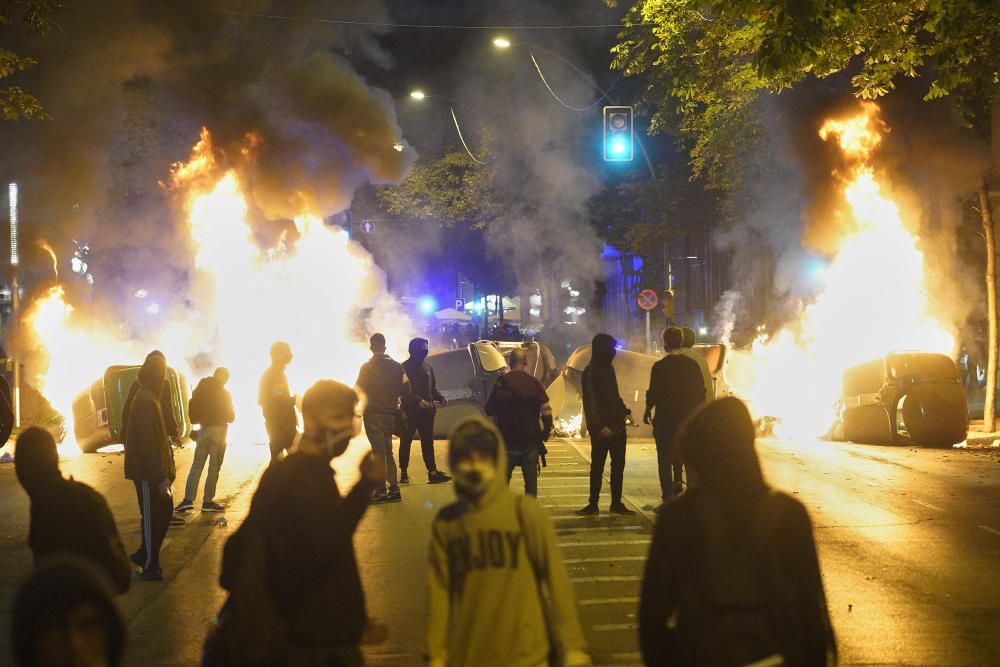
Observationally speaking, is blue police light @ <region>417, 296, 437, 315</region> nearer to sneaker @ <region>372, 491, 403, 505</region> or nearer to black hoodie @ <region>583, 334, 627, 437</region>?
sneaker @ <region>372, 491, 403, 505</region>

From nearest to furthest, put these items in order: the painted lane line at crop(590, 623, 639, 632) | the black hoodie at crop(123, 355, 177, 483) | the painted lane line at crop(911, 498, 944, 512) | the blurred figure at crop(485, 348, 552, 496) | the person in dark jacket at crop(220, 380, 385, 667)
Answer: the person in dark jacket at crop(220, 380, 385, 667), the painted lane line at crop(590, 623, 639, 632), the black hoodie at crop(123, 355, 177, 483), the blurred figure at crop(485, 348, 552, 496), the painted lane line at crop(911, 498, 944, 512)

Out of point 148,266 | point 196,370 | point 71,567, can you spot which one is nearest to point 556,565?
point 71,567

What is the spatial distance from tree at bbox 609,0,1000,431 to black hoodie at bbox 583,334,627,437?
3.27m

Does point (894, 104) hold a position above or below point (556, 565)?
above

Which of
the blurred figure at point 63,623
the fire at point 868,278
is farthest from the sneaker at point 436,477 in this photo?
the fire at point 868,278

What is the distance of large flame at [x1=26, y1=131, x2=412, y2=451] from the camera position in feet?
86.2

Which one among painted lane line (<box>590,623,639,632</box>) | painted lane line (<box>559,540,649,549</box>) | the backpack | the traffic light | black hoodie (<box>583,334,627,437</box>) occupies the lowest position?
painted lane line (<box>590,623,639,632</box>)

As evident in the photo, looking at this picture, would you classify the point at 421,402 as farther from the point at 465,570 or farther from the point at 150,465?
the point at 465,570

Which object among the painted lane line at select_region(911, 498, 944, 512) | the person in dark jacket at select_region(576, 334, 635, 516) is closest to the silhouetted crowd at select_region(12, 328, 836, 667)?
the person in dark jacket at select_region(576, 334, 635, 516)

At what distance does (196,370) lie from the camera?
2586 centimetres

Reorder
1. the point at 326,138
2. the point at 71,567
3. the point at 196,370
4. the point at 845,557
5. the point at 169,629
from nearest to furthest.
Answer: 1. the point at 71,567
2. the point at 169,629
3. the point at 845,557
4. the point at 196,370
5. the point at 326,138

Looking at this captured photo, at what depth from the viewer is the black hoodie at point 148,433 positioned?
25.9 feet

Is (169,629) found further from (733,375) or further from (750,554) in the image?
(733,375)

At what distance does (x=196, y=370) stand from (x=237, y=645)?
23.3m
